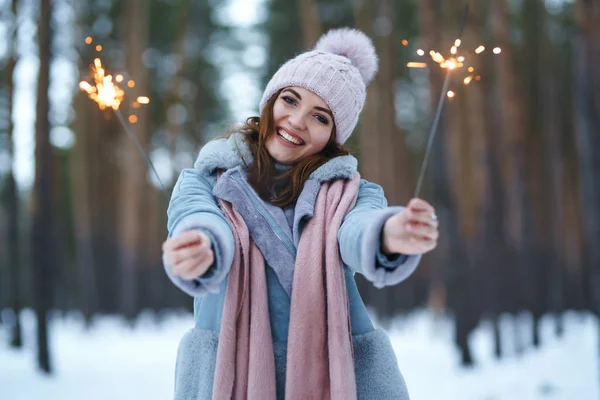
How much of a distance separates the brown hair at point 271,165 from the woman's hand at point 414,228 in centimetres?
52

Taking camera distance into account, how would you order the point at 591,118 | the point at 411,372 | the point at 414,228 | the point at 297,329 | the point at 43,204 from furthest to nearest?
the point at 411,372, the point at 43,204, the point at 591,118, the point at 297,329, the point at 414,228

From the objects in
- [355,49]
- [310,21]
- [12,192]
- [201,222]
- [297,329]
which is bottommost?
[297,329]

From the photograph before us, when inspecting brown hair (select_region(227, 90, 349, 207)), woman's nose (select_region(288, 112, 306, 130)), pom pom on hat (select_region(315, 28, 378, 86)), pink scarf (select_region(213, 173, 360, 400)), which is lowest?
pink scarf (select_region(213, 173, 360, 400))

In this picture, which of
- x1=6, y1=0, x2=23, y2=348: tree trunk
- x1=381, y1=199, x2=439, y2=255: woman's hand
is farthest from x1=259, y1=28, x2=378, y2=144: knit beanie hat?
x1=6, y1=0, x2=23, y2=348: tree trunk

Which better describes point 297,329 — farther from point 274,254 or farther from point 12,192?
point 12,192

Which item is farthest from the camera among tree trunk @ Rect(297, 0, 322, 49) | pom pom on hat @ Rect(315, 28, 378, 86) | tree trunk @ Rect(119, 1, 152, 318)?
tree trunk @ Rect(119, 1, 152, 318)

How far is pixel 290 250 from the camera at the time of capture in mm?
1813

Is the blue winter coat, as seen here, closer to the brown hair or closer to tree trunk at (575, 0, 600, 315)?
the brown hair

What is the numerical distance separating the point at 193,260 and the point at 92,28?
15.3 meters

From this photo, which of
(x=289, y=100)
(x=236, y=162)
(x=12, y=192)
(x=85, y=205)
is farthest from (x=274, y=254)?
(x=85, y=205)

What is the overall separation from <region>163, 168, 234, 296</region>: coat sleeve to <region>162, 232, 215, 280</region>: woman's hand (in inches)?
1.5

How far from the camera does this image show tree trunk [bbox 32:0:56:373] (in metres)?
7.57

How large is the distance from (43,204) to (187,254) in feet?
22.8

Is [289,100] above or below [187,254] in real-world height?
above
